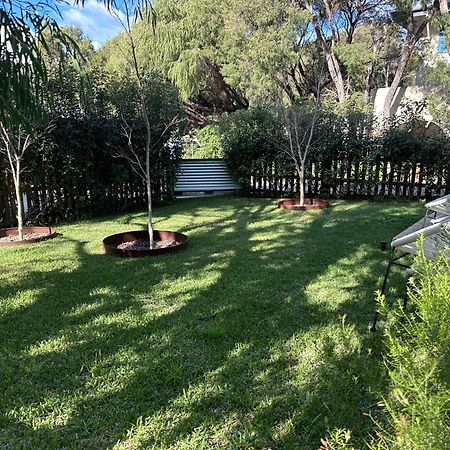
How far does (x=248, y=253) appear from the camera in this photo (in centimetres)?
415

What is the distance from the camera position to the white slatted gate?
9000mm

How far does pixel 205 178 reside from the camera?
9031 millimetres

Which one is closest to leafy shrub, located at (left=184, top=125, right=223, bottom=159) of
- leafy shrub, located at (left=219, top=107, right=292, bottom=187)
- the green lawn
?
leafy shrub, located at (left=219, top=107, right=292, bottom=187)

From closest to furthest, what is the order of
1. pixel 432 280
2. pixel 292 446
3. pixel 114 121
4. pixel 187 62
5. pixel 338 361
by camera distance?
pixel 432 280, pixel 292 446, pixel 338 361, pixel 114 121, pixel 187 62

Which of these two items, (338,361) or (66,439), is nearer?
(66,439)

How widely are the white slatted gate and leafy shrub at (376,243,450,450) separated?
7.88 metres

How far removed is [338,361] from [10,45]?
278 centimetres

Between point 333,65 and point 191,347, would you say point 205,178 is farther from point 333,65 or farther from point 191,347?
point 333,65

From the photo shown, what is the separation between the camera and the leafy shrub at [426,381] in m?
0.84

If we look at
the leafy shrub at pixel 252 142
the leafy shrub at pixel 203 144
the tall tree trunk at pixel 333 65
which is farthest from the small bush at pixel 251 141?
the tall tree trunk at pixel 333 65

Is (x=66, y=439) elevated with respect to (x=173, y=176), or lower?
lower

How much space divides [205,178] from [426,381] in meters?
8.30

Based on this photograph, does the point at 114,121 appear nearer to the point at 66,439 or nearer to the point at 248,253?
the point at 248,253

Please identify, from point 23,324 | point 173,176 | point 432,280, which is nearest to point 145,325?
point 23,324
